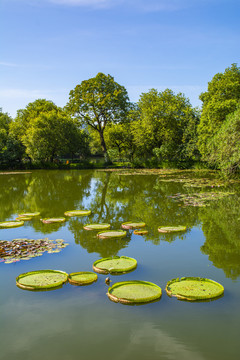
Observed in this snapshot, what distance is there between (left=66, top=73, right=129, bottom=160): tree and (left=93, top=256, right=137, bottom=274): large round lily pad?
110 feet

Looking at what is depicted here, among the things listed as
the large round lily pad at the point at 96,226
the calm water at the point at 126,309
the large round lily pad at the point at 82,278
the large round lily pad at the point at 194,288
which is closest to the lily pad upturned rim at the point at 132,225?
the calm water at the point at 126,309

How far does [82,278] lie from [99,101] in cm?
3537

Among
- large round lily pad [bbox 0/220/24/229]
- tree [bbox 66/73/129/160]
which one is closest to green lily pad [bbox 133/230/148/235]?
large round lily pad [bbox 0/220/24/229]

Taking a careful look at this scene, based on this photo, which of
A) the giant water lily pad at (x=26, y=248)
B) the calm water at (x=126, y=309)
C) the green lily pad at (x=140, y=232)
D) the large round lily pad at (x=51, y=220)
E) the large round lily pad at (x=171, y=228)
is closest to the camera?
the calm water at (x=126, y=309)

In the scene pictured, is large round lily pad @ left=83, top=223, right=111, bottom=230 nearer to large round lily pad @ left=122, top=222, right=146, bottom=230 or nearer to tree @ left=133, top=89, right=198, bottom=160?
large round lily pad @ left=122, top=222, right=146, bottom=230

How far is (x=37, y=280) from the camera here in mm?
4727

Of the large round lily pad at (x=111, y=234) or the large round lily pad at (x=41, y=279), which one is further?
the large round lily pad at (x=111, y=234)

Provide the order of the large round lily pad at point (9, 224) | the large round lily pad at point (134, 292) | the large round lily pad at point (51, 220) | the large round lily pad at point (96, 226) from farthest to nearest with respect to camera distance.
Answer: the large round lily pad at point (51, 220)
the large round lily pad at point (9, 224)
the large round lily pad at point (96, 226)
the large round lily pad at point (134, 292)

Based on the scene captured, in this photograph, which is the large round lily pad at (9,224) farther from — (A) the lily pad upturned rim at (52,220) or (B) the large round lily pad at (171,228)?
(B) the large round lily pad at (171,228)

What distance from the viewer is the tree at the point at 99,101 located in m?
38.0

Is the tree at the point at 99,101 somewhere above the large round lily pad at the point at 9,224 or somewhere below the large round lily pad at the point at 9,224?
above

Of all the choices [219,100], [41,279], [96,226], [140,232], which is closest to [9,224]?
[96,226]

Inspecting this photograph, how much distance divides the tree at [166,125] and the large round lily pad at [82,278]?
29.3 meters

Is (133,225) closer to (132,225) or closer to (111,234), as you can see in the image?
(132,225)
